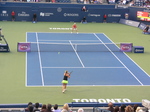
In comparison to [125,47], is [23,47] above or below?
above

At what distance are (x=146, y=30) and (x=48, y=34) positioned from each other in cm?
1173

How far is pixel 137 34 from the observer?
44219 mm

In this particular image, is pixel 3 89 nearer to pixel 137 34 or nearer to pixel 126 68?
pixel 126 68

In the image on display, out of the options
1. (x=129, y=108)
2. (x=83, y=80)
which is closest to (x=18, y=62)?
(x=83, y=80)

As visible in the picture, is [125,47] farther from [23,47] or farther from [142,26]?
[142,26]

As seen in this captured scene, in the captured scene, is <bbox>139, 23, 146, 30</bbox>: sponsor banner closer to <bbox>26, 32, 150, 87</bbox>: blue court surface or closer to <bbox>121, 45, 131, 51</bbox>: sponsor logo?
<bbox>26, 32, 150, 87</bbox>: blue court surface

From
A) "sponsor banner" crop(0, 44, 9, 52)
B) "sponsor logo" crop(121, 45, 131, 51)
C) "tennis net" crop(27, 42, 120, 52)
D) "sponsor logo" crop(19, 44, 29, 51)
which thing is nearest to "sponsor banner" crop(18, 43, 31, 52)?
"sponsor logo" crop(19, 44, 29, 51)

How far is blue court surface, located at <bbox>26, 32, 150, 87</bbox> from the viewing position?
26.5 metres

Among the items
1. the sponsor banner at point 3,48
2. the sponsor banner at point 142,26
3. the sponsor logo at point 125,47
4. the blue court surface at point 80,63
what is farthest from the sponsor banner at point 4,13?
the sponsor logo at point 125,47

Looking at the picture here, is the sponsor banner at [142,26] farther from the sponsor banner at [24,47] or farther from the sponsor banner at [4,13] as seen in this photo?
the sponsor banner at [24,47]

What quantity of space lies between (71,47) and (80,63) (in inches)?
200

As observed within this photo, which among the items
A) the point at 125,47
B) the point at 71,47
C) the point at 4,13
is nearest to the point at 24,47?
the point at 71,47

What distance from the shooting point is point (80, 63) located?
3077 centimetres

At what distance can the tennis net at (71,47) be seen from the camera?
34.5 metres
